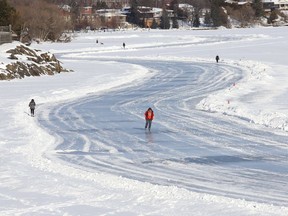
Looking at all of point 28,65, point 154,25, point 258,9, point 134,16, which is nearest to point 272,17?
point 258,9

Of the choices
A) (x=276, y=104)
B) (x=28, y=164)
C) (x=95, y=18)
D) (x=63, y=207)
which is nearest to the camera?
(x=63, y=207)

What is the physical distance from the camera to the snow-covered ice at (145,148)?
36.3 ft

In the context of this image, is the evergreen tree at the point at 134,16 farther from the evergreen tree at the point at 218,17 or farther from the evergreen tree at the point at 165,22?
the evergreen tree at the point at 218,17

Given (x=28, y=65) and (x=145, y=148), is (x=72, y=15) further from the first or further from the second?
(x=145, y=148)

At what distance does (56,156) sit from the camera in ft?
50.8

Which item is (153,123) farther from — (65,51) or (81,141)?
(65,51)

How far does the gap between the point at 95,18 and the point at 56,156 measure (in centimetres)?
12895

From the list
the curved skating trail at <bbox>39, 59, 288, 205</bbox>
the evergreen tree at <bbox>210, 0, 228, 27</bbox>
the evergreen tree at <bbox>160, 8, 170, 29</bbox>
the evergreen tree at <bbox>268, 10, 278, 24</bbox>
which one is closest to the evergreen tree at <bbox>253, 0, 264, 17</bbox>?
the evergreen tree at <bbox>268, 10, 278, 24</bbox>

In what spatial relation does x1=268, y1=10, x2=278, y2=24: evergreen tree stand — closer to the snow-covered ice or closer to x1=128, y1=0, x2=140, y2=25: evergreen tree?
x1=128, y1=0, x2=140, y2=25: evergreen tree

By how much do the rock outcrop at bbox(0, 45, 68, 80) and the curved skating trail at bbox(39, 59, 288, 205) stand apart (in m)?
11.5

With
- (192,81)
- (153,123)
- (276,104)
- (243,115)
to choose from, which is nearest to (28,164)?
(153,123)

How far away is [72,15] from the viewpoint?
127188mm

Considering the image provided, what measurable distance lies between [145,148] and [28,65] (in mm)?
25475

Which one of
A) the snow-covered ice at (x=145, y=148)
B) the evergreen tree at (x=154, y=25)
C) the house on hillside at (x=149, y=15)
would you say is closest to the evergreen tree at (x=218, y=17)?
the evergreen tree at (x=154, y=25)
